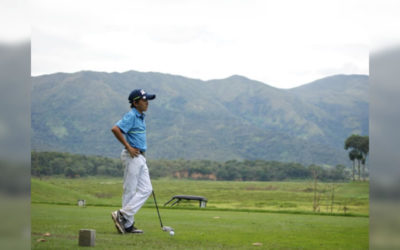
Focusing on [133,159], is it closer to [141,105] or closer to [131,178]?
[131,178]

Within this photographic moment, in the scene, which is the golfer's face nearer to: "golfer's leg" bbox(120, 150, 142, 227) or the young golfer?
the young golfer

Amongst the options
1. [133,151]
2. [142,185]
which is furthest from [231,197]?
[133,151]

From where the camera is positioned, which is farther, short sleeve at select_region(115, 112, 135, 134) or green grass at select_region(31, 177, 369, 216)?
green grass at select_region(31, 177, 369, 216)

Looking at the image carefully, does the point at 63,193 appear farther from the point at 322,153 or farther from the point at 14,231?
the point at 322,153

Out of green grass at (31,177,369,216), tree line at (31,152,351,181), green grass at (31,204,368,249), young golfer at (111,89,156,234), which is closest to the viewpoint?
green grass at (31,204,368,249)

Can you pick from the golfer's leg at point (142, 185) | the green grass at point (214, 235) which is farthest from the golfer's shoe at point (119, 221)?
the golfer's leg at point (142, 185)

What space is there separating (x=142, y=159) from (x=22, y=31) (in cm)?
548

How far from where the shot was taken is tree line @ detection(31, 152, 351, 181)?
98625mm

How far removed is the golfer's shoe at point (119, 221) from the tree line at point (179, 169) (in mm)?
90233

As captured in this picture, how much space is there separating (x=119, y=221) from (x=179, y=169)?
4332 inches

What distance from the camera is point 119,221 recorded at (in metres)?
7.01

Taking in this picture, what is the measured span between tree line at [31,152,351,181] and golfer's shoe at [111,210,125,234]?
90233 millimetres

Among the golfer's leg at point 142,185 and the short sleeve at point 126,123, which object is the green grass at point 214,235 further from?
the short sleeve at point 126,123

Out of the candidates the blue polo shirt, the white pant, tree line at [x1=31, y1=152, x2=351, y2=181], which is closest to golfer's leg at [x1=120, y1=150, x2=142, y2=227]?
the white pant
